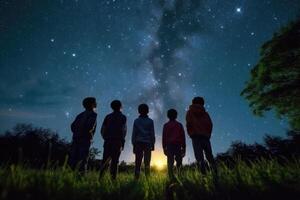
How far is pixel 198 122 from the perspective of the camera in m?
6.56

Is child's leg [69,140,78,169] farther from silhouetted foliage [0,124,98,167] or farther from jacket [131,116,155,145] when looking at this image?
silhouetted foliage [0,124,98,167]

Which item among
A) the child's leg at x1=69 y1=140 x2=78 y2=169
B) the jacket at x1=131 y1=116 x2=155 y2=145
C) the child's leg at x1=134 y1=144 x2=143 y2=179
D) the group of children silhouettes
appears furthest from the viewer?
the jacket at x1=131 y1=116 x2=155 y2=145

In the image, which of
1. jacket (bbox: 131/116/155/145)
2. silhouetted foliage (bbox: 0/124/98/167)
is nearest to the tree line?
silhouetted foliage (bbox: 0/124/98/167)

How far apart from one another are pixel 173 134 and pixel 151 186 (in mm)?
3298

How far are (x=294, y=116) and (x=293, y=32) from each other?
394 centimetres

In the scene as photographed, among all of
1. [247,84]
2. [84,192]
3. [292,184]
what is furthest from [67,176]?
[247,84]

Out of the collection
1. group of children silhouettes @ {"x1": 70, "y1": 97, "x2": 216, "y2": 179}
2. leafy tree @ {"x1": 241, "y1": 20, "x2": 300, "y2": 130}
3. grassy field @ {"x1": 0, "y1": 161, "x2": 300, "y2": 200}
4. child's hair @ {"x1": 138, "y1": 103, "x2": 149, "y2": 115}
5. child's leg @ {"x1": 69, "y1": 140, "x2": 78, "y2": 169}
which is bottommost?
grassy field @ {"x1": 0, "y1": 161, "x2": 300, "y2": 200}

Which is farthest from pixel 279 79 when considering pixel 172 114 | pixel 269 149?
pixel 172 114

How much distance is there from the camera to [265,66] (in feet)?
46.8

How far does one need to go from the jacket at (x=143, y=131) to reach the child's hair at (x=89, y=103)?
3.98 feet

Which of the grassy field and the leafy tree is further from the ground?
the leafy tree

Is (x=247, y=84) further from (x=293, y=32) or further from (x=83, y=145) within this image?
(x=83, y=145)

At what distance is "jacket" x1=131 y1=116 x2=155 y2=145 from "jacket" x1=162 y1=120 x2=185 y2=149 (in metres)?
0.32

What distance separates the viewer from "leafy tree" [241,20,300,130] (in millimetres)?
13617
